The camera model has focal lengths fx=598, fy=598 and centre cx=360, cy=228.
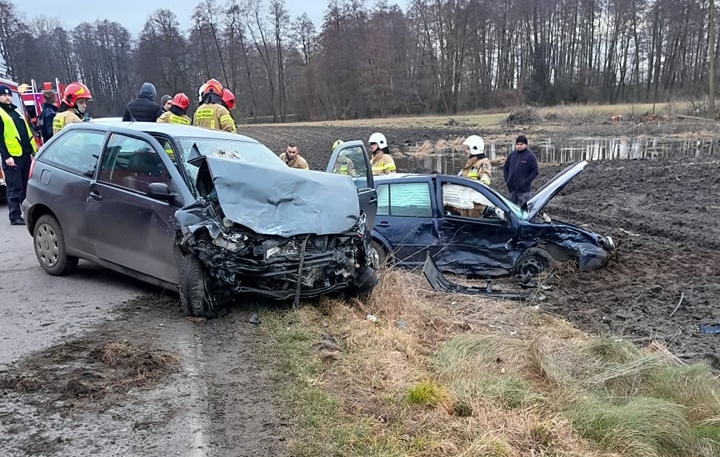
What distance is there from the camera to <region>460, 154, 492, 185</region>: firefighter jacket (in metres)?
9.83

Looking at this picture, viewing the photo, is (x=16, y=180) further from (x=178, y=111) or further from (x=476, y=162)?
(x=476, y=162)

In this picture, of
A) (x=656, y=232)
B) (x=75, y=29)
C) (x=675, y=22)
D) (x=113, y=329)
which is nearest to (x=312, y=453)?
(x=113, y=329)

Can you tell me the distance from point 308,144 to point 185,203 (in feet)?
89.3

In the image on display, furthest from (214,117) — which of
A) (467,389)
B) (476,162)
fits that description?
(467,389)

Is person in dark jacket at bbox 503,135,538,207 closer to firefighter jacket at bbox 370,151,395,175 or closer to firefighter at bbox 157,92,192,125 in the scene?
firefighter jacket at bbox 370,151,395,175

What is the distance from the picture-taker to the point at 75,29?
80.1 meters

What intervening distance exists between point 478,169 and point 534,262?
8.66 ft

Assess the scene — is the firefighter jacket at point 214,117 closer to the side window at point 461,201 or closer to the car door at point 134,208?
the car door at point 134,208

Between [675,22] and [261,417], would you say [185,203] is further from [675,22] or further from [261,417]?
[675,22]

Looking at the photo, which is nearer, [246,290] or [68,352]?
[68,352]

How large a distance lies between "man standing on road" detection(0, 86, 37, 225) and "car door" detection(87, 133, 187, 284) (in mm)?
3982

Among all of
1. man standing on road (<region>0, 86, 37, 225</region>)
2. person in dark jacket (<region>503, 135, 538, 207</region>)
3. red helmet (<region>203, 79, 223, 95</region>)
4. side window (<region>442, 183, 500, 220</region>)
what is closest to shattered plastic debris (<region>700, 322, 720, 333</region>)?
side window (<region>442, 183, 500, 220</region>)

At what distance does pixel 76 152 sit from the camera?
239 inches

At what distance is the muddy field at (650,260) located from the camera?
636 centimetres
